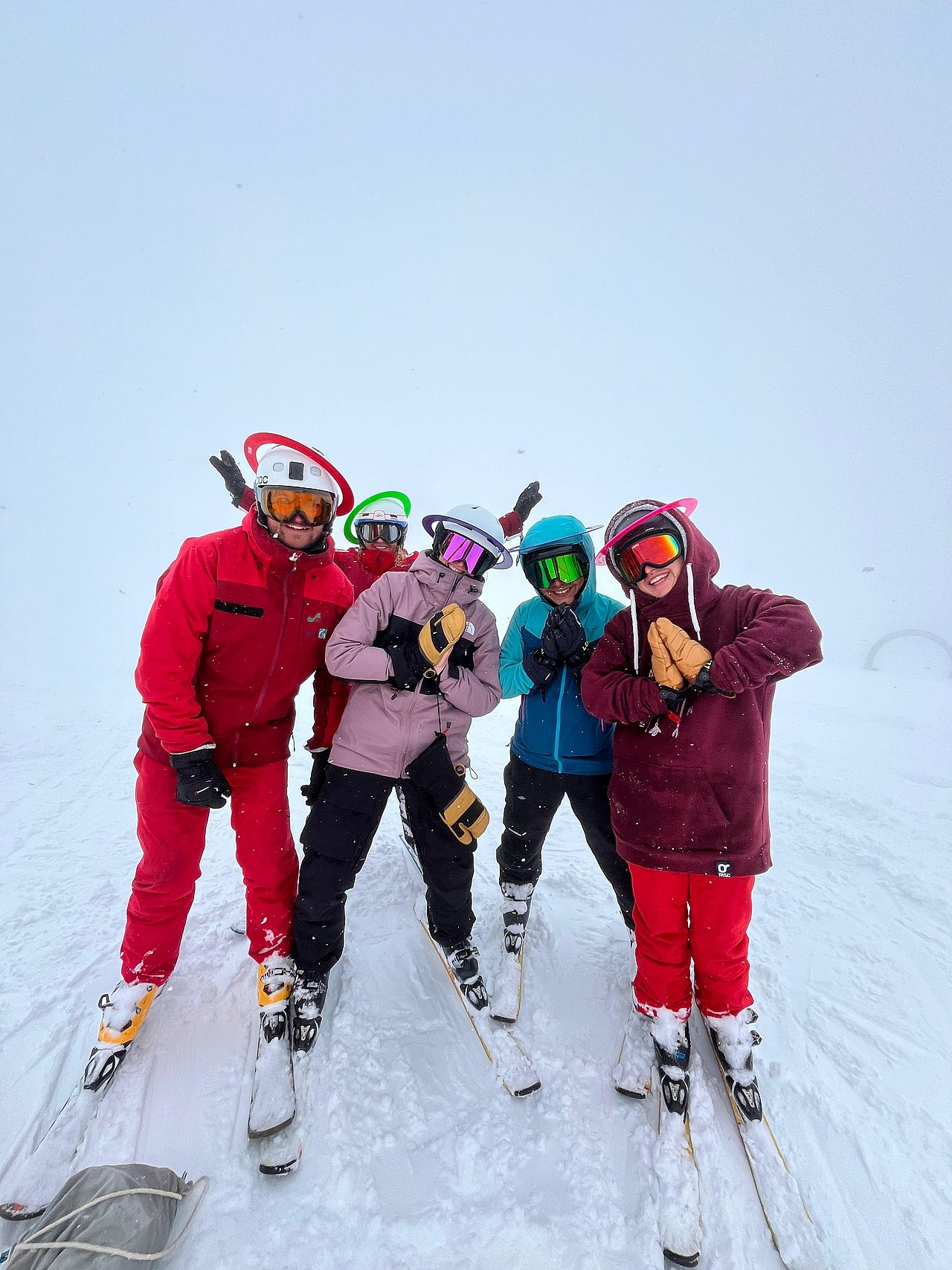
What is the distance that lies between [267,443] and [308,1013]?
2.78 m

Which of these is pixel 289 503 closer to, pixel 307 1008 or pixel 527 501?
pixel 307 1008

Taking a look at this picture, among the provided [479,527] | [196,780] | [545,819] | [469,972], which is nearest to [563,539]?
[479,527]

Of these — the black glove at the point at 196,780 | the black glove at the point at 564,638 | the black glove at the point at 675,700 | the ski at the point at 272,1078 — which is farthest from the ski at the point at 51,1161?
the black glove at the point at 675,700

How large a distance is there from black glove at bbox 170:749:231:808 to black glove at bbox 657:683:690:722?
6.51 feet

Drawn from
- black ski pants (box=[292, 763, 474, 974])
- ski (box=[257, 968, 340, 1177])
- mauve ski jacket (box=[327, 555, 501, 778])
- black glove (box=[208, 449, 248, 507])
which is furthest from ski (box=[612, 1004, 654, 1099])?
black glove (box=[208, 449, 248, 507])

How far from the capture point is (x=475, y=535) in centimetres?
263

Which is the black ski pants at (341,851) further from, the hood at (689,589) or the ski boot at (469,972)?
the hood at (689,589)

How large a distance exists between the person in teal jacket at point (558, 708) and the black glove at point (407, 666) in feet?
1.83

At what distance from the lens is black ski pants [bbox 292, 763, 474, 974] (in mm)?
2453

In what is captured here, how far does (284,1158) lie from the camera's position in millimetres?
1878

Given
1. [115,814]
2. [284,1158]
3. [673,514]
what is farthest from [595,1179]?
[115,814]

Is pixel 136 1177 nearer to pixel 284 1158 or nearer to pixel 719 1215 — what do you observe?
pixel 284 1158

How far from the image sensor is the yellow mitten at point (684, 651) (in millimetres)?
2111

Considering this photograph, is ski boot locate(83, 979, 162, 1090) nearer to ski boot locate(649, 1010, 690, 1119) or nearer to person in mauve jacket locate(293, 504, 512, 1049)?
person in mauve jacket locate(293, 504, 512, 1049)
